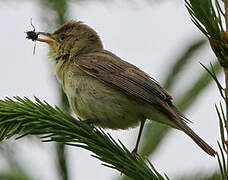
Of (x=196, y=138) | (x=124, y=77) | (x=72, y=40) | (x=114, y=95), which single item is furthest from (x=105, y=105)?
(x=72, y=40)

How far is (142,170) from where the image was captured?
2189 mm

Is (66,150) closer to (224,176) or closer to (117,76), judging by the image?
(224,176)

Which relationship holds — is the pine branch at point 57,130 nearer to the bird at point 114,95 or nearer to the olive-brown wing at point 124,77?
the bird at point 114,95

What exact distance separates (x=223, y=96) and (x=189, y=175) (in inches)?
25.5

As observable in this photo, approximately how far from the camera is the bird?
146 inches

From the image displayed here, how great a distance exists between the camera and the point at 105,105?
12.5 ft

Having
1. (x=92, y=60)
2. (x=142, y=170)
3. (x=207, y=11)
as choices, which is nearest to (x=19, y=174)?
(x=142, y=170)

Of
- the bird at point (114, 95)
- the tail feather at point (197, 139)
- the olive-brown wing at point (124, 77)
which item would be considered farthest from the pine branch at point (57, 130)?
the olive-brown wing at point (124, 77)

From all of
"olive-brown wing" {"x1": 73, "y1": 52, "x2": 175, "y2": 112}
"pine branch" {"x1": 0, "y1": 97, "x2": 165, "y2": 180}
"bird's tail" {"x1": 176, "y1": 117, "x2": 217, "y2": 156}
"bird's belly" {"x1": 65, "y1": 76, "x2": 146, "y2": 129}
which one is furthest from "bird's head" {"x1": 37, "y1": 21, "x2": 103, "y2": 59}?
"pine branch" {"x1": 0, "y1": 97, "x2": 165, "y2": 180}

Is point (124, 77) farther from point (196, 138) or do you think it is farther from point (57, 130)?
point (57, 130)

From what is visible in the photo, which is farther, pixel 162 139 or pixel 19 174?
pixel 162 139

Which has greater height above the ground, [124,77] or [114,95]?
[124,77]

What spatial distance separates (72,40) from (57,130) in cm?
253

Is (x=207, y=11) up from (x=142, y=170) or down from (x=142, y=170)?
up
